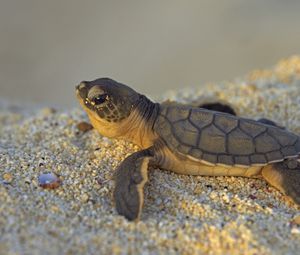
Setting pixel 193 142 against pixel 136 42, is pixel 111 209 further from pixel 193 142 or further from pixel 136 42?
pixel 136 42

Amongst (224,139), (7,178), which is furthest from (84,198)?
(224,139)

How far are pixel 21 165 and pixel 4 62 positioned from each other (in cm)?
465

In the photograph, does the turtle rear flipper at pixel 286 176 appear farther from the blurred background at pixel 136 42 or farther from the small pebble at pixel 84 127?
the blurred background at pixel 136 42

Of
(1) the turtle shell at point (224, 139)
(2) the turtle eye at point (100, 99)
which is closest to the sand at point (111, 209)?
(1) the turtle shell at point (224, 139)

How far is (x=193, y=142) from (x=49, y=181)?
28.1 inches

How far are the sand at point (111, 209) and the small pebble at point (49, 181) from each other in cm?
3

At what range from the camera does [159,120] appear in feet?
7.82

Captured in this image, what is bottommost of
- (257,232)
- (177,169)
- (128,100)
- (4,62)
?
(257,232)

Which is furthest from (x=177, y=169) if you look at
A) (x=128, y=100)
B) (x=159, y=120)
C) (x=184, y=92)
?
(x=184, y=92)

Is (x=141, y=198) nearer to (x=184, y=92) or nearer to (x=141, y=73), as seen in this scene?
(x=184, y=92)

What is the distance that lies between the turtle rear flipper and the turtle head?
0.79 metres

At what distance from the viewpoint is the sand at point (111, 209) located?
5.66 ft

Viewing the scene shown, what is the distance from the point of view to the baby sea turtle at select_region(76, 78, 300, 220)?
2.19 m

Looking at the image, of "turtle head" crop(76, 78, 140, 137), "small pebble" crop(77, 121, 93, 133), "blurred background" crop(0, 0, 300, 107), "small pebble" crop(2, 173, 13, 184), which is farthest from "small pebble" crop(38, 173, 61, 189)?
"blurred background" crop(0, 0, 300, 107)
